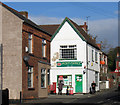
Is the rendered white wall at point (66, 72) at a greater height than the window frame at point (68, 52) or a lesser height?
lesser

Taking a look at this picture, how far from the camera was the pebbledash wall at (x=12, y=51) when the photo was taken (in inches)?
1089

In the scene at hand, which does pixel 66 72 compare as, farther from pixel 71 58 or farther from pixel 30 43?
pixel 30 43

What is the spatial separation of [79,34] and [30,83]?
551 inches

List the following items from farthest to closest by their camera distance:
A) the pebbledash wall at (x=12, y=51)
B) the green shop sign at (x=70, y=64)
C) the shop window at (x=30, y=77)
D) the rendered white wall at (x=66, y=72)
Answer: the green shop sign at (x=70, y=64)
the rendered white wall at (x=66, y=72)
the shop window at (x=30, y=77)
the pebbledash wall at (x=12, y=51)

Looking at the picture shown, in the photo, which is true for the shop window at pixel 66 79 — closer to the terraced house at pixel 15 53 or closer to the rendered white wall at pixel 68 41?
the rendered white wall at pixel 68 41

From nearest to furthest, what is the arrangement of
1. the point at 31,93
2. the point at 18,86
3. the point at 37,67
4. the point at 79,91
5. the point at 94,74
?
the point at 18,86
the point at 31,93
the point at 37,67
the point at 79,91
the point at 94,74

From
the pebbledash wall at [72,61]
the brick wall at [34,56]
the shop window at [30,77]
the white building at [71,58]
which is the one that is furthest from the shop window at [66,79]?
the shop window at [30,77]

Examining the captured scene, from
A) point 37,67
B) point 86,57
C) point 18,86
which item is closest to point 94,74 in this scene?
point 86,57

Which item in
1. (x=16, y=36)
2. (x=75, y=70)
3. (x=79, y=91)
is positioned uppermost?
(x=16, y=36)

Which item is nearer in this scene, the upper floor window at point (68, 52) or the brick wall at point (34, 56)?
the brick wall at point (34, 56)

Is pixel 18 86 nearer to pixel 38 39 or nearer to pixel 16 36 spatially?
pixel 16 36

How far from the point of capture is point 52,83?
4141cm

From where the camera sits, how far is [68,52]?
41812 millimetres

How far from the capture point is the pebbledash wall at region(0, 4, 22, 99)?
2766 centimetres
